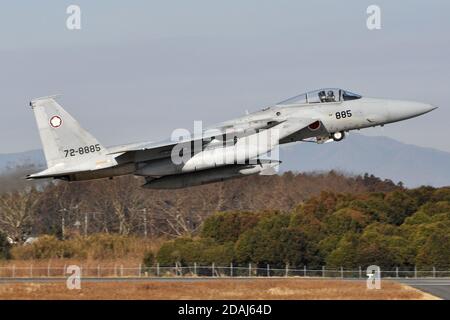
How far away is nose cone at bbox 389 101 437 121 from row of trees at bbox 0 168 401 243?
81.5 feet

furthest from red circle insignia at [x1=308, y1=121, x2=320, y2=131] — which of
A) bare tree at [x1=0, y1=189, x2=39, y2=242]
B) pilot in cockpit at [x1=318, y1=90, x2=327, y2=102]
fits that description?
bare tree at [x1=0, y1=189, x2=39, y2=242]

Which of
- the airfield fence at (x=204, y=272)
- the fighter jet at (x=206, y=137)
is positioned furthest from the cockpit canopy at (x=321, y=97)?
the airfield fence at (x=204, y=272)

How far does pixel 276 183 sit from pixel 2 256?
92.2 feet

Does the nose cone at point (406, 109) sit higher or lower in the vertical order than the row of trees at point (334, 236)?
higher

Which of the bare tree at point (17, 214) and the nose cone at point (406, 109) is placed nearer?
the nose cone at point (406, 109)

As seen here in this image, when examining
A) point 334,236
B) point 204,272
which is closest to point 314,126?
point 204,272

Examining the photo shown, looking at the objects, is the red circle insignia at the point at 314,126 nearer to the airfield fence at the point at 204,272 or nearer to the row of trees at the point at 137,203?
the airfield fence at the point at 204,272

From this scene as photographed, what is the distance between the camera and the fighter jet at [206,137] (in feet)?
111

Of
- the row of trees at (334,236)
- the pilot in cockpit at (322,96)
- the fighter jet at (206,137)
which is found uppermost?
the pilot in cockpit at (322,96)

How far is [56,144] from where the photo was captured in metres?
34.8

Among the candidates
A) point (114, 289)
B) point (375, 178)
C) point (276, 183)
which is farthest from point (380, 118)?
point (375, 178)

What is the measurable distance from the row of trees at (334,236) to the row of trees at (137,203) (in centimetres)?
792

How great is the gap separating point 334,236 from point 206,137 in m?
25.0
